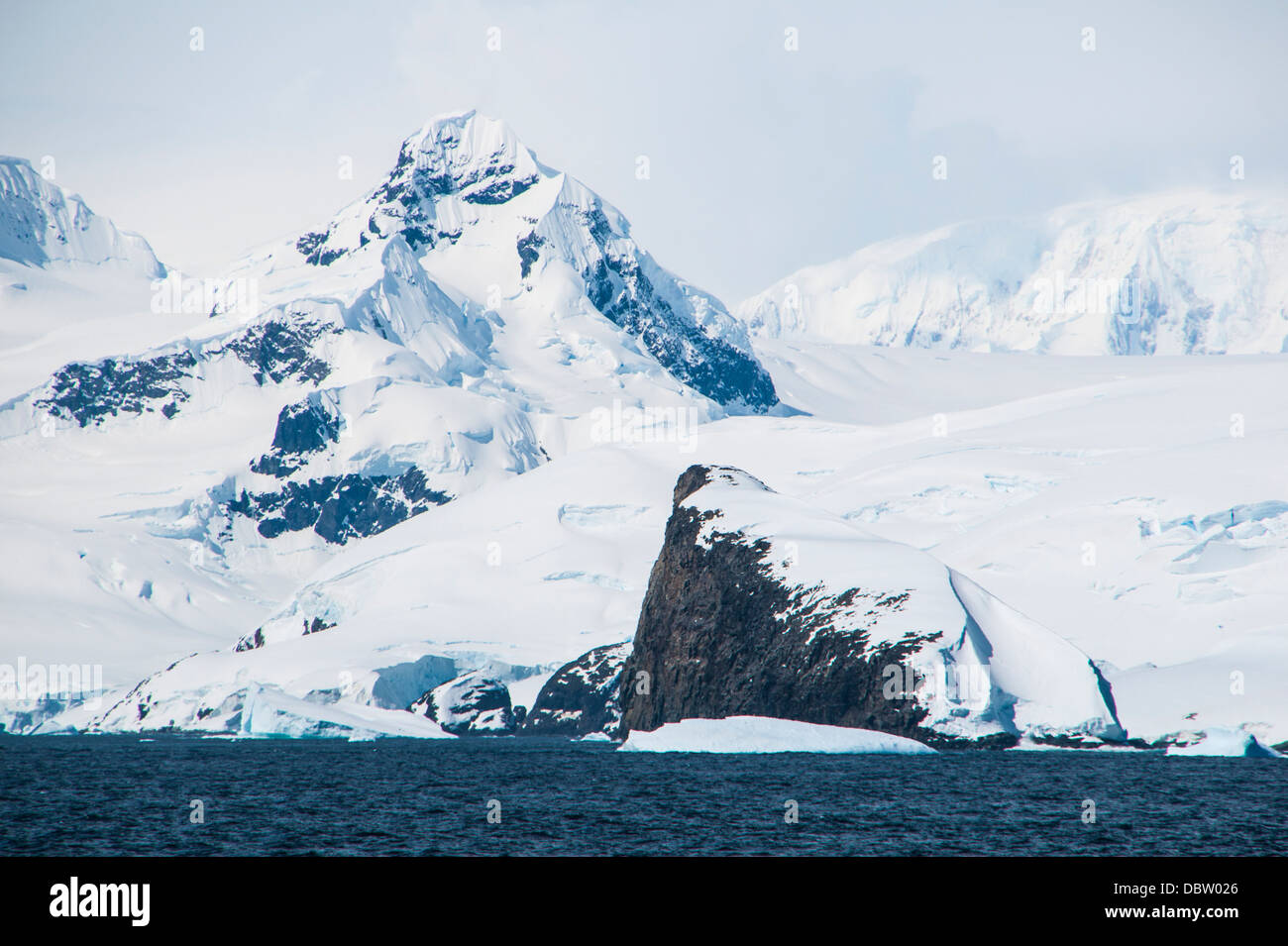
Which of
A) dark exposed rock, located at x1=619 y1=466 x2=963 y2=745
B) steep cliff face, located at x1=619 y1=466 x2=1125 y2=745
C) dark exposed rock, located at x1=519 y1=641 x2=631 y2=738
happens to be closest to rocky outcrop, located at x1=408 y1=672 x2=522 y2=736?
dark exposed rock, located at x1=519 y1=641 x2=631 y2=738

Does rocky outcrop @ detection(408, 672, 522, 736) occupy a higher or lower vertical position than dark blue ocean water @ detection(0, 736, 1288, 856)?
higher

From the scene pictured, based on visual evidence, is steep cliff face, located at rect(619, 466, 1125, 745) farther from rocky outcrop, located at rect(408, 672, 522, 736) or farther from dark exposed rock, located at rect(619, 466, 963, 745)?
rocky outcrop, located at rect(408, 672, 522, 736)

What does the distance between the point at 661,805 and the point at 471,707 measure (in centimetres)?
9929

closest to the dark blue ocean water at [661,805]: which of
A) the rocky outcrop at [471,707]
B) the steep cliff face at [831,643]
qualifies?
the steep cliff face at [831,643]

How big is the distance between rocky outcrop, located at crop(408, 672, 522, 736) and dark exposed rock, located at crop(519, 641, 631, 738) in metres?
2.80

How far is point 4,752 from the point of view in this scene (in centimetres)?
12100

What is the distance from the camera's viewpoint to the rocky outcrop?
500ft

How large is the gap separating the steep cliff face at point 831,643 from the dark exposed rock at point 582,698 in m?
26.1

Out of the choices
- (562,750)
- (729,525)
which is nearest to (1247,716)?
(729,525)

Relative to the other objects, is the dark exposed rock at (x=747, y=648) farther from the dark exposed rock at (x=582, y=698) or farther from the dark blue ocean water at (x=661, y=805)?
the dark exposed rock at (x=582, y=698)

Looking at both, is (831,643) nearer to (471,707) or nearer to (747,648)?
(747,648)
